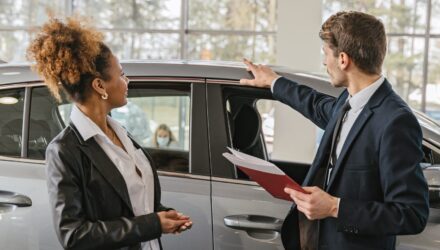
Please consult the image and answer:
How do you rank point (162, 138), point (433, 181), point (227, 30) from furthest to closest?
1. point (227, 30)
2. point (162, 138)
3. point (433, 181)

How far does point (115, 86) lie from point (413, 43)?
611cm

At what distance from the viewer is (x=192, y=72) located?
7.87ft

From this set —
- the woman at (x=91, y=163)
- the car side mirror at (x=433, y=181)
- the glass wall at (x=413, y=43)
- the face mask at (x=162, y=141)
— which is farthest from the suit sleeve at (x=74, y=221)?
the glass wall at (x=413, y=43)

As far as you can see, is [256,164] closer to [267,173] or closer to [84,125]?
[267,173]

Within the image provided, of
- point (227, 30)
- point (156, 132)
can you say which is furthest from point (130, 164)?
point (227, 30)

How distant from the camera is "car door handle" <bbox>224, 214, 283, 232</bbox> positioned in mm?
2188

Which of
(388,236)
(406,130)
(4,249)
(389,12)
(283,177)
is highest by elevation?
(389,12)

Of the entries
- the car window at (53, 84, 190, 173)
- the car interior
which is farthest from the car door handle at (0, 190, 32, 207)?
the car interior

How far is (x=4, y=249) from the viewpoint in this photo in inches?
91.6

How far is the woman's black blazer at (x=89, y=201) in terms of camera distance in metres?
1.51

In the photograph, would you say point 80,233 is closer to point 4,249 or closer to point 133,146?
point 133,146

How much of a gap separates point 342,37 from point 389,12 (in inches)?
226

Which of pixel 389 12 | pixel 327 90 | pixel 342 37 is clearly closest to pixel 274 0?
pixel 389 12

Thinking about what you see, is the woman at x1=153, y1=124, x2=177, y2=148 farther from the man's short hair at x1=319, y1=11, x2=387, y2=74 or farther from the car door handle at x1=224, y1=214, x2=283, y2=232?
the man's short hair at x1=319, y1=11, x2=387, y2=74
